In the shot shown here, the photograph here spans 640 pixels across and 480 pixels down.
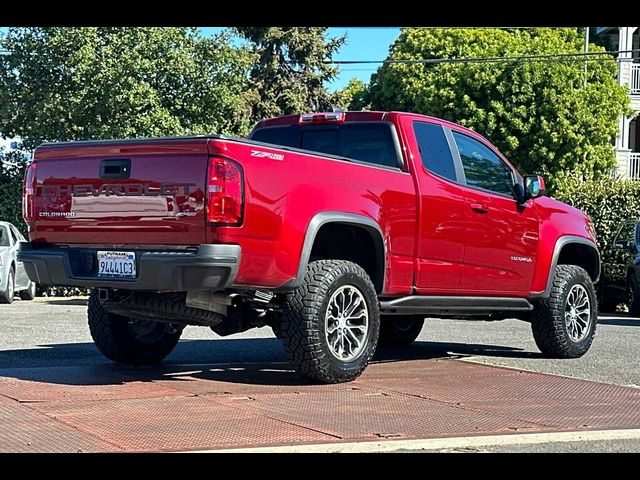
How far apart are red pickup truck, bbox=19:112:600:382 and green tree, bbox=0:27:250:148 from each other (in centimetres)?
1561

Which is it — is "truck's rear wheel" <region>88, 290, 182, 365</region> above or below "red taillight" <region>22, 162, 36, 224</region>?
below

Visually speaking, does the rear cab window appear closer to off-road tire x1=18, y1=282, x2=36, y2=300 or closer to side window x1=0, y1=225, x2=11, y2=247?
side window x1=0, y1=225, x2=11, y2=247

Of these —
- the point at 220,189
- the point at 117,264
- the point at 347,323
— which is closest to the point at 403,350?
the point at 347,323

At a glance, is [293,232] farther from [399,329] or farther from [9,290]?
[9,290]

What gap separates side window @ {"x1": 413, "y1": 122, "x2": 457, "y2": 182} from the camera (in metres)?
9.26

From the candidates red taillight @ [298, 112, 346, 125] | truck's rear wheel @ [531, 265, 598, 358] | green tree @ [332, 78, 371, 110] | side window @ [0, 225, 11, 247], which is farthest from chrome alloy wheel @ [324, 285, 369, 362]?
green tree @ [332, 78, 371, 110]

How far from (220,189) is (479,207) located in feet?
10.2

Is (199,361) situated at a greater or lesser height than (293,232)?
lesser

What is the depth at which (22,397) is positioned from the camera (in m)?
7.16

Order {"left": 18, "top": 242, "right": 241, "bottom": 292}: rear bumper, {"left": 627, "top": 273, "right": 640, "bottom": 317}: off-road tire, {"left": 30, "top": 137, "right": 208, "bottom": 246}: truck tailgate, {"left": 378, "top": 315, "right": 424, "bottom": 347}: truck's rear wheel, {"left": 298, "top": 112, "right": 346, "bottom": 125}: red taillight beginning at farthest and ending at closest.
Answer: {"left": 627, "top": 273, "right": 640, "bottom": 317}: off-road tire → {"left": 378, "top": 315, "right": 424, "bottom": 347}: truck's rear wheel → {"left": 298, "top": 112, "right": 346, "bottom": 125}: red taillight → {"left": 30, "top": 137, "right": 208, "bottom": 246}: truck tailgate → {"left": 18, "top": 242, "right": 241, "bottom": 292}: rear bumper

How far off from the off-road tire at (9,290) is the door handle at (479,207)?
11382mm

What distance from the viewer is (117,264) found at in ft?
25.1

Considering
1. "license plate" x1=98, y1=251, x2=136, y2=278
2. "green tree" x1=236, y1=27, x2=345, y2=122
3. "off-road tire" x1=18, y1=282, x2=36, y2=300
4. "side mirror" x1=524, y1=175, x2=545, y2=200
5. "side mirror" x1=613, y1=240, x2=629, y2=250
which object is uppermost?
"green tree" x1=236, y1=27, x2=345, y2=122

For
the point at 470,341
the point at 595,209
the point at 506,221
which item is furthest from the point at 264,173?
the point at 595,209
